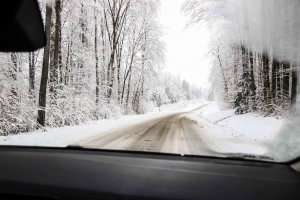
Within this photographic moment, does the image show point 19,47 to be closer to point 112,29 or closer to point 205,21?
point 205,21

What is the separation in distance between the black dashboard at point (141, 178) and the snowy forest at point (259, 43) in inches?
396

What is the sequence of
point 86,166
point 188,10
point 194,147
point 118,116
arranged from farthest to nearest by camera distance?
point 118,116, point 188,10, point 194,147, point 86,166

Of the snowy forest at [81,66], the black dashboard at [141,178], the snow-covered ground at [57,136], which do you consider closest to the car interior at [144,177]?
the black dashboard at [141,178]

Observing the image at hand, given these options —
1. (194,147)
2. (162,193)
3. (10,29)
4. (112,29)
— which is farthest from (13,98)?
(112,29)

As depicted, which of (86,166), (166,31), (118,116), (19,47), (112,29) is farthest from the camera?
(166,31)

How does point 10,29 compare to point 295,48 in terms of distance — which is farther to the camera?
point 295,48

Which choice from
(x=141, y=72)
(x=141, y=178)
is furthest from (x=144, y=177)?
(x=141, y=72)

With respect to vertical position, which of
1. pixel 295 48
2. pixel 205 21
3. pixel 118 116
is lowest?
pixel 118 116

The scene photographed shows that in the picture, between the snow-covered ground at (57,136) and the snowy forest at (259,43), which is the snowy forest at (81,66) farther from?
the snowy forest at (259,43)

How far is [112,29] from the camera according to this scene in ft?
92.8

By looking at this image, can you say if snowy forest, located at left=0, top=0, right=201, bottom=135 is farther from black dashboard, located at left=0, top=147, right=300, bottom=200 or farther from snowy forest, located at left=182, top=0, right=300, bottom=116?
black dashboard, located at left=0, top=147, right=300, bottom=200

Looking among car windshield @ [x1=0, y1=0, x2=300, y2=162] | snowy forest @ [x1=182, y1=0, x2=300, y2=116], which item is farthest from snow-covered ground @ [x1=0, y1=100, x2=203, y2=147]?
snowy forest @ [x1=182, y1=0, x2=300, y2=116]

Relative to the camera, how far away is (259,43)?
1914 cm

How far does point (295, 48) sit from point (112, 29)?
693 inches
